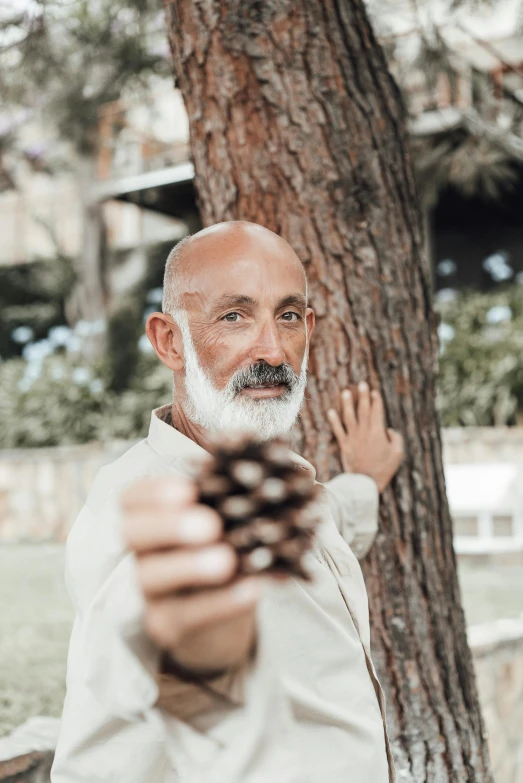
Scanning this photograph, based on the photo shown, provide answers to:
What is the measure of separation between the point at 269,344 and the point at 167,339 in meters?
0.28

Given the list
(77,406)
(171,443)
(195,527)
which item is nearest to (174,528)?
(195,527)

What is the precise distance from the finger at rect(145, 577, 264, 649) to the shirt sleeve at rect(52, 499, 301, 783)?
23 cm

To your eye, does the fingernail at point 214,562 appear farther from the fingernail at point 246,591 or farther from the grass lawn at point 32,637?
the grass lawn at point 32,637

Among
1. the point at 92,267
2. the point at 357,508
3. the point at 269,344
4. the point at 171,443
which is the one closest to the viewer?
the point at 171,443

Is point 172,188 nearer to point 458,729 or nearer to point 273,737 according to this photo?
point 458,729

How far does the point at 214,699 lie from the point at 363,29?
2187 millimetres

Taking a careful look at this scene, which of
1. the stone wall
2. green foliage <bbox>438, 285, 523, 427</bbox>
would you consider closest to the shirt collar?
the stone wall

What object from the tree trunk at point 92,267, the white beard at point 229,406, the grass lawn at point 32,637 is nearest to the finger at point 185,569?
the white beard at point 229,406

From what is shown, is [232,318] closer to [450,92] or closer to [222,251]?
[222,251]

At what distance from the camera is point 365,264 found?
2.53m

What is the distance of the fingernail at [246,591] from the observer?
74cm

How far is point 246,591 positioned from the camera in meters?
0.74

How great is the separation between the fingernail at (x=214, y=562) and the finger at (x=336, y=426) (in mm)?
1733

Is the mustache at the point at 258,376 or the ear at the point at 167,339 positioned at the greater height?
the ear at the point at 167,339
